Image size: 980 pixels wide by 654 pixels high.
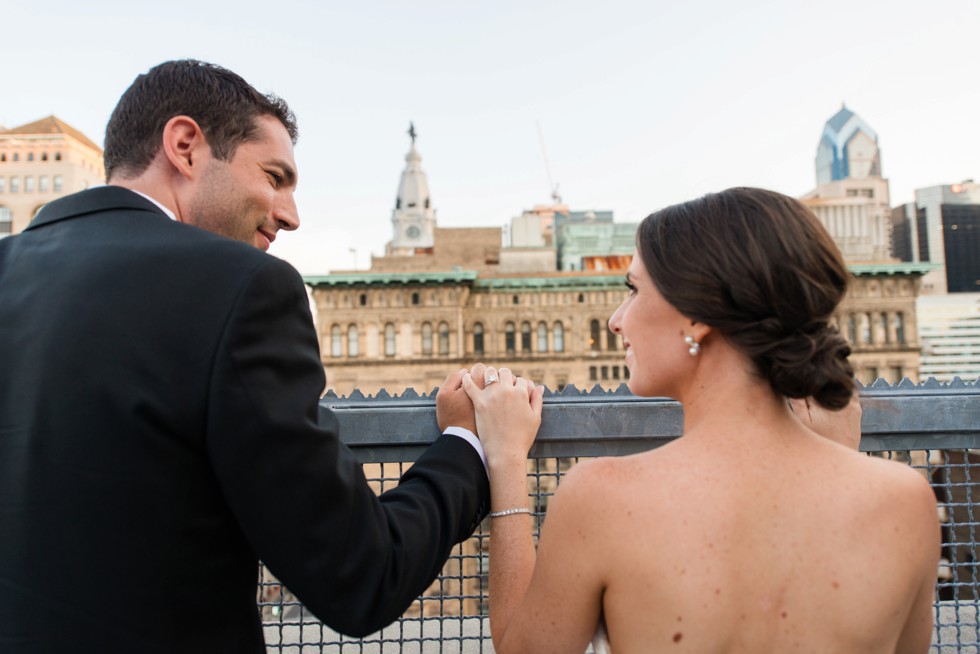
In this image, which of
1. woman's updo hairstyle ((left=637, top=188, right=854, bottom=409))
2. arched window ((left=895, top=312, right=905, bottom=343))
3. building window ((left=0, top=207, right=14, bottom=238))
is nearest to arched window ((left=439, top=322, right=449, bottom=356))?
arched window ((left=895, top=312, right=905, bottom=343))

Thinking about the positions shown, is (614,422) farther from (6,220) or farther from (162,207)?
(6,220)

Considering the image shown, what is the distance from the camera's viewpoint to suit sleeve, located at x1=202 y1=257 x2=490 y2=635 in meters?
1.61

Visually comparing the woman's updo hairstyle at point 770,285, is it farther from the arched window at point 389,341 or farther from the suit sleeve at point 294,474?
the arched window at point 389,341

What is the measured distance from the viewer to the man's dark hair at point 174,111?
6.78 ft

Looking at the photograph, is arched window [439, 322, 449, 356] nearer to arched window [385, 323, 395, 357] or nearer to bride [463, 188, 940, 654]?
arched window [385, 323, 395, 357]

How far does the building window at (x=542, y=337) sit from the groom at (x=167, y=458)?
164 feet

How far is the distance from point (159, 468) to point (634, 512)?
1017 millimetres

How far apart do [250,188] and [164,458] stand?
33.7 inches

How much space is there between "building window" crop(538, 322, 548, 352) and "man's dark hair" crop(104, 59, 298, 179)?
49839 millimetres

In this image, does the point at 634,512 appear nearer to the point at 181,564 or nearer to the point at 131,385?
the point at 181,564

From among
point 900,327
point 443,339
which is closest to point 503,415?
point 443,339

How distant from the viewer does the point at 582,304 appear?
51844 millimetres

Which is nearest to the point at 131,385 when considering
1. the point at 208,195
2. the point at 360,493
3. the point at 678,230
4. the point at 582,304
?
the point at 360,493

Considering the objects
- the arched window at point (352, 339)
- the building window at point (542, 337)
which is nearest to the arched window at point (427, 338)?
the arched window at point (352, 339)
